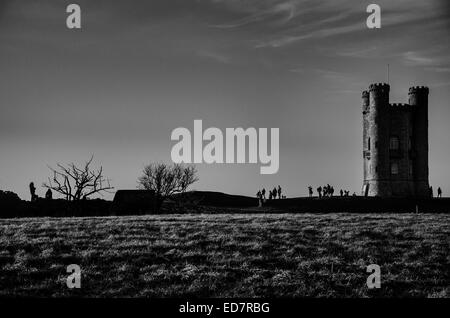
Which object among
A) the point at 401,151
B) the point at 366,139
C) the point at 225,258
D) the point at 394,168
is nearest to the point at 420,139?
the point at 401,151

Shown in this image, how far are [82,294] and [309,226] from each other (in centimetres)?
1254

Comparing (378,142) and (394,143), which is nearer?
(378,142)

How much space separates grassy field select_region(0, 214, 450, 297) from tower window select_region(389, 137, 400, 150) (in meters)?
50.1

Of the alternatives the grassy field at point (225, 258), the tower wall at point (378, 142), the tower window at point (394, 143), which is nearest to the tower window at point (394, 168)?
the tower wall at point (378, 142)

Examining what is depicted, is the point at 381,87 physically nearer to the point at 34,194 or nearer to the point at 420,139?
the point at 420,139

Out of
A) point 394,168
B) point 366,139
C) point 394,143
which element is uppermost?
point 366,139

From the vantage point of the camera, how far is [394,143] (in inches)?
2955

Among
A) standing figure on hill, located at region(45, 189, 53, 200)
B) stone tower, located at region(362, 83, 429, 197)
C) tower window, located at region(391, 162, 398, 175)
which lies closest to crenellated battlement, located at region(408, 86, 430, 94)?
stone tower, located at region(362, 83, 429, 197)

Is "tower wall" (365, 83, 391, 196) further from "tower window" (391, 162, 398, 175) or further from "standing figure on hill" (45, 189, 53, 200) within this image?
"standing figure on hill" (45, 189, 53, 200)

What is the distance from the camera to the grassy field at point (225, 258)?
51.0ft

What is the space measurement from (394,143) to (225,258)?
60680mm

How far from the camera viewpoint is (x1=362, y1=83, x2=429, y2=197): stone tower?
7338cm

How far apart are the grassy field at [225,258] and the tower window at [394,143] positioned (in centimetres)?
5006
